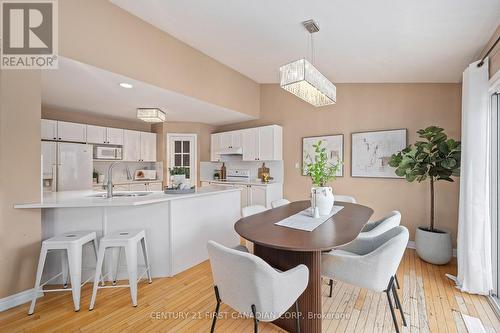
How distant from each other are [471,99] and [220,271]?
284 cm

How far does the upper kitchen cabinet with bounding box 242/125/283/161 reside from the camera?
4.66 meters

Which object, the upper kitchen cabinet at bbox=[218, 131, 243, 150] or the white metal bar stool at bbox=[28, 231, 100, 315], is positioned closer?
the white metal bar stool at bbox=[28, 231, 100, 315]

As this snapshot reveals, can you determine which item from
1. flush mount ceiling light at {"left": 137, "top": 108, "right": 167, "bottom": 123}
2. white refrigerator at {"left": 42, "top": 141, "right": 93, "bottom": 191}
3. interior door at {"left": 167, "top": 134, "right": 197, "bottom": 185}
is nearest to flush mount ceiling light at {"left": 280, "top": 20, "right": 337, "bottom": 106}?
Answer: flush mount ceiling light at {"left": 137, "top": 108, "right": 167, "bottom": 123}

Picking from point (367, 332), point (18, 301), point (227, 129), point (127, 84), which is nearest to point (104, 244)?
point (18, 301)

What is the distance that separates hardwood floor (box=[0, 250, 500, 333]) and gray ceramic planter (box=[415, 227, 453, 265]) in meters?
0.36

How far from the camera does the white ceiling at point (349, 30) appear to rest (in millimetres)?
1908

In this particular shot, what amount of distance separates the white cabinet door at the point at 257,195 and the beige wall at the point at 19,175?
3.31m

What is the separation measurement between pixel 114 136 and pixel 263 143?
130 inches

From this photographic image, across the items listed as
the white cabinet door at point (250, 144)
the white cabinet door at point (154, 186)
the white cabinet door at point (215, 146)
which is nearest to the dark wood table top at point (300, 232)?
the white cabinet door at point (250, 144)

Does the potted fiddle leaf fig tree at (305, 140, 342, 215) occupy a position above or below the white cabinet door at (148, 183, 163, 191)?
above

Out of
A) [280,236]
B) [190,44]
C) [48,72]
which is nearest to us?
[280,236]

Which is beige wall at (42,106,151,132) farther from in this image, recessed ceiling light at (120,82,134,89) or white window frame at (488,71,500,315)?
white window frame at (488,71,500,315)

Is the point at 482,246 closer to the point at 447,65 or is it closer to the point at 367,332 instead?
the point at 367,332

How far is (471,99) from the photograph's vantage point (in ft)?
7.19
